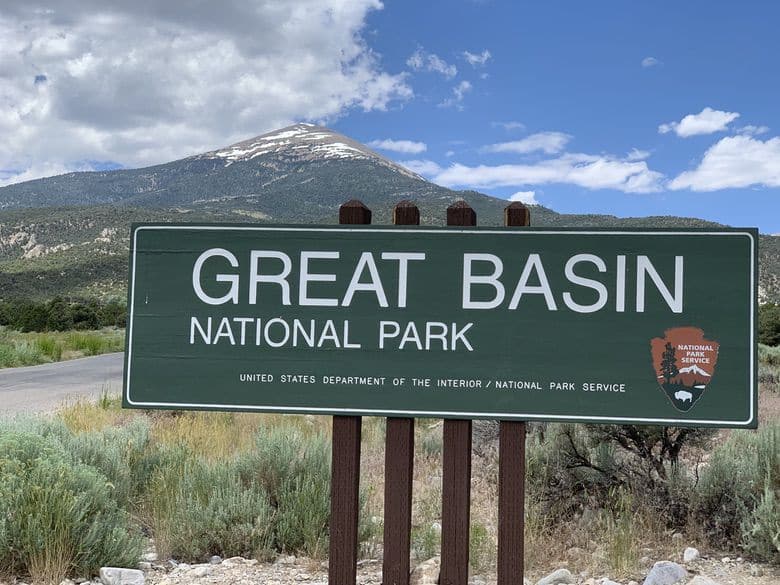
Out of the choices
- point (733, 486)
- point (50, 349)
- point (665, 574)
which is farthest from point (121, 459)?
point (50, 349)

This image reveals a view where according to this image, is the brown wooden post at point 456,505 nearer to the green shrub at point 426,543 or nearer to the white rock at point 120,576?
the green shrub at point 426,543

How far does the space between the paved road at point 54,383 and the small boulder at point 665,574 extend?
9514 mm

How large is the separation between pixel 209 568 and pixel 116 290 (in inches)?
2458

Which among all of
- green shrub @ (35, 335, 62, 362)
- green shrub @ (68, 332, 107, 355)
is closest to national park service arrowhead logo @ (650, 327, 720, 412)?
green shrub @ (35, 335, 62, 362)

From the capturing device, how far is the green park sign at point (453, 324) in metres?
3.19

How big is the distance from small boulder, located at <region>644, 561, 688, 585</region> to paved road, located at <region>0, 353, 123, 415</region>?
9514 mm

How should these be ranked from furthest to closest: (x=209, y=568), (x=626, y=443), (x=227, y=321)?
(x=626, y=443) → (x=209, y=568) → (x=227, y=321)

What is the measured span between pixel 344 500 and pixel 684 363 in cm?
169

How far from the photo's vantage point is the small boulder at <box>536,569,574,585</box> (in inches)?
164

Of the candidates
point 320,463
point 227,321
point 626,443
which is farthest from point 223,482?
point 626,443

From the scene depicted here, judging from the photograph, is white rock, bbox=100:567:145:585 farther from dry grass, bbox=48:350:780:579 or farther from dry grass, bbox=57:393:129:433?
dry grass, bbox=57:393:129:433

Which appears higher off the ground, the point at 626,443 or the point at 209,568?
the point at 626,443

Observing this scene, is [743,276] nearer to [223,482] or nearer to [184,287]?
[184,287]

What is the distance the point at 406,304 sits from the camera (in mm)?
3326
